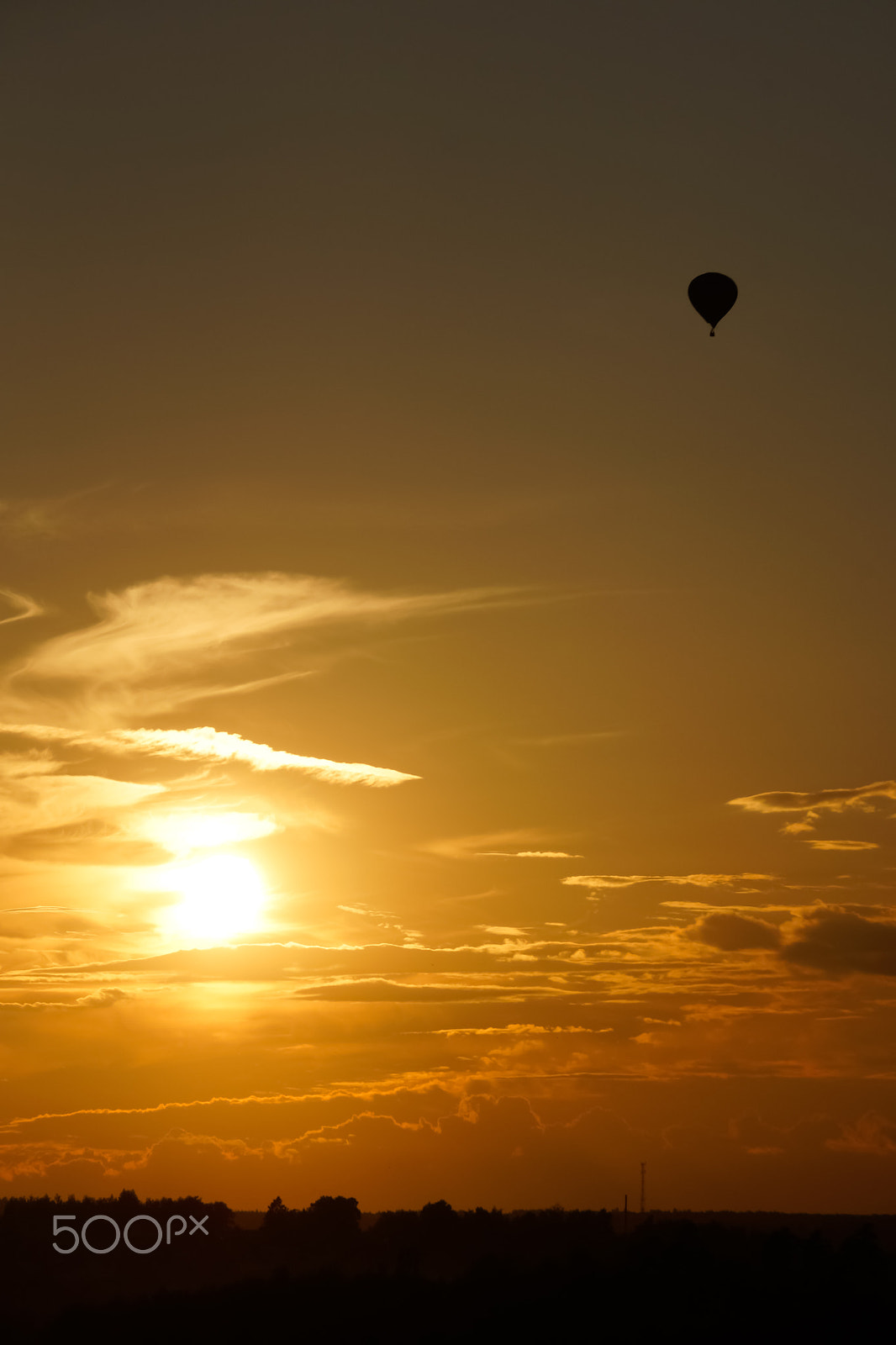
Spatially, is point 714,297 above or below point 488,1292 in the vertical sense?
above

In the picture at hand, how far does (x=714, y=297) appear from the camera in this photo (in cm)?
9625

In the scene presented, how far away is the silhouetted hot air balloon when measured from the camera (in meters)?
96.2

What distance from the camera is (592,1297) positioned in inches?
4560

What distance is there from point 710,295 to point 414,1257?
101 m

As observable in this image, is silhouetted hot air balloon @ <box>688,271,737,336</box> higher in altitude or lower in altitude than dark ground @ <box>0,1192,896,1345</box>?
higher

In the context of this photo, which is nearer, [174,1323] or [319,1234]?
[174,1323]

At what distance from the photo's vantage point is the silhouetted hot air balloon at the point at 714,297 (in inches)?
3787

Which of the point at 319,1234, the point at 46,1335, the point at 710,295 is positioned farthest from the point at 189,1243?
the point at 710,295

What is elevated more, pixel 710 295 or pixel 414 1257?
pixel 710 295

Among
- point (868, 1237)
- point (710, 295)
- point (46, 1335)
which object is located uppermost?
point (710, 295)

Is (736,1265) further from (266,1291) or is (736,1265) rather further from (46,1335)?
(46,1335)

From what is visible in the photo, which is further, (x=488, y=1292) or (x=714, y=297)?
(x=488, y=1292)

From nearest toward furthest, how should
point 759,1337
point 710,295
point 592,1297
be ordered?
point 710,295 < point 759,1337 < point 592,1297

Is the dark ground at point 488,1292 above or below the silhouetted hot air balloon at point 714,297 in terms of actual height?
below
